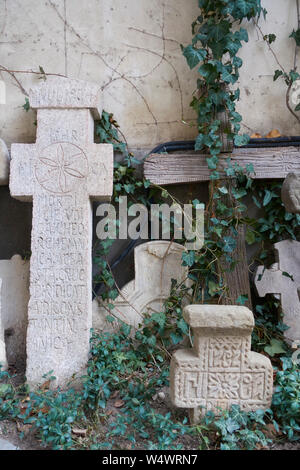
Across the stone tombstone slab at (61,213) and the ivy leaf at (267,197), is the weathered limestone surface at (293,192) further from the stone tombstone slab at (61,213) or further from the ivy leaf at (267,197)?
the stone tombstone slab at (61,213)

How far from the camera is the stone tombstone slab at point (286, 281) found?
3338mm

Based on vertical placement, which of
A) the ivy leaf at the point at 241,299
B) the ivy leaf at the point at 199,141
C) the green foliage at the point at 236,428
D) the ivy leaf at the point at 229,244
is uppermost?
A: the ivy leaf at the point at 199,141

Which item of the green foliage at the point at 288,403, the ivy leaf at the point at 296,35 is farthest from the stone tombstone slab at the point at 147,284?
the ivy leaf at the point at 296,35

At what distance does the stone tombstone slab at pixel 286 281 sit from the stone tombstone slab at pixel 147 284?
64 cm

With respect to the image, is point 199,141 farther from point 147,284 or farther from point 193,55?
point 147,284

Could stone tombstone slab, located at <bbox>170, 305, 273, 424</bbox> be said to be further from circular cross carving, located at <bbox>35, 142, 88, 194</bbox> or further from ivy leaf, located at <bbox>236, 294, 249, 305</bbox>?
circular cross carving, located at <bbox>35, 142, 88, 194</bbox>

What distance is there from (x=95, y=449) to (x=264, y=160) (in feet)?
8.22

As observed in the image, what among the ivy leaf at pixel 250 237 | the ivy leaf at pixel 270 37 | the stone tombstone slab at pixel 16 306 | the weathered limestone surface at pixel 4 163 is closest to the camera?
the weathered limestone surface at pixel 4 163

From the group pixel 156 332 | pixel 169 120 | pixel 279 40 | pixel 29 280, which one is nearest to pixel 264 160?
pixel 169 120

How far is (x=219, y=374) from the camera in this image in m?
2.46

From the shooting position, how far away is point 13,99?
12.0ft

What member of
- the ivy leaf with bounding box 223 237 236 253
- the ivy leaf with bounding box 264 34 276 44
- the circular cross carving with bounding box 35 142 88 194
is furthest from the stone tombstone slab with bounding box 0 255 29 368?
the ivy leaf with bounding box 264 34 276 44

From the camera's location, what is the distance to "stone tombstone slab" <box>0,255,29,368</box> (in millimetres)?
3340

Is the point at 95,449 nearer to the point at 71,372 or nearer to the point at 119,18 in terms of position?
the point at 71,372
